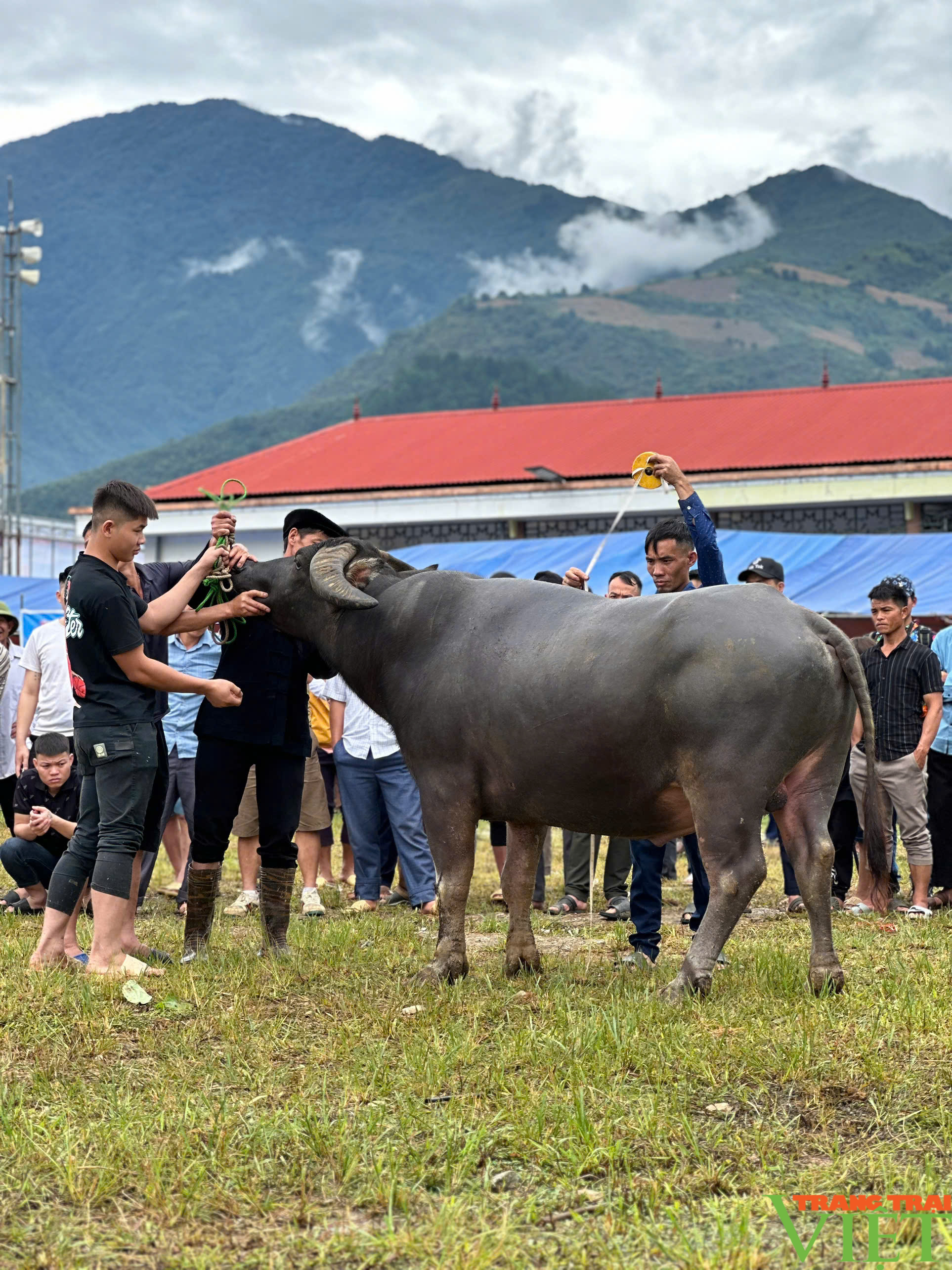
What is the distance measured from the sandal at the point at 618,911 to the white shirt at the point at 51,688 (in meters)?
3.71

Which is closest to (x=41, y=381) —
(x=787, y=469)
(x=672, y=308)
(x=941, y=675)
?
(x=672, y=308)

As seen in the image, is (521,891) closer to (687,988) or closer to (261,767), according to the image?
(687,988)

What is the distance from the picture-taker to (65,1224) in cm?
352

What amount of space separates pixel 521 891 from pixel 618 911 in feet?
8.60

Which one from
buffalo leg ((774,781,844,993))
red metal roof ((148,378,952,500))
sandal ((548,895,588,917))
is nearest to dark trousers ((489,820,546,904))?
sandal ((548,895,588,917))

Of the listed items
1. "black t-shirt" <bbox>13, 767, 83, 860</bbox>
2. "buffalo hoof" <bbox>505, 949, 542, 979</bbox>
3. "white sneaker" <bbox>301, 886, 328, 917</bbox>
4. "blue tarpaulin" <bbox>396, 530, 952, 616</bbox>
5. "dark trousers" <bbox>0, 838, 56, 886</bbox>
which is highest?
"blue tarpaulin" <bbox>396, 530, 952, 616</bbox>

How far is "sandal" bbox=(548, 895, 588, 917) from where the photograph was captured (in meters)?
9.44

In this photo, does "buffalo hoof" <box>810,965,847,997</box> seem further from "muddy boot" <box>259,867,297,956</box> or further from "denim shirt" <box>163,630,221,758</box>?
"denim shirt" <box>163,630,221,758</box>

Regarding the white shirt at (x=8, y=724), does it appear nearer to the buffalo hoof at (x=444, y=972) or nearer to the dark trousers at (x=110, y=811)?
the dark trousers at (x=110, y=811)

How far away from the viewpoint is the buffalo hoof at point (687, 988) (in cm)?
556

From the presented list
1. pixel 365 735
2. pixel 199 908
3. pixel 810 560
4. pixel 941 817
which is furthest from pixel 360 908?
pixel 810 560

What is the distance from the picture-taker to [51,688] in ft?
30.9

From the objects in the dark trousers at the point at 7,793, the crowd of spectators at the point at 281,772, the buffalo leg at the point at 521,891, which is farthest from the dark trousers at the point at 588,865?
the dark trousers at the point at 7,793

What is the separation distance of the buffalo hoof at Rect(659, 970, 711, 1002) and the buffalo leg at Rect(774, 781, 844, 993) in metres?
0.52
